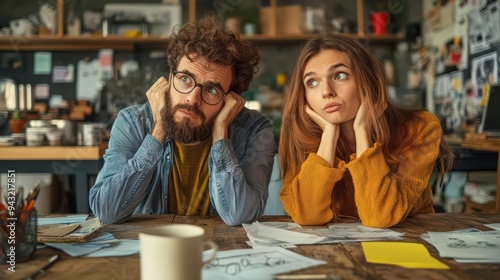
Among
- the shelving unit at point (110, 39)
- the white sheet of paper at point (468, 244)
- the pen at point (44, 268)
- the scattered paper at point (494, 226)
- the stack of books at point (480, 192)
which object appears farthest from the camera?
the shelving unit at point (110, 39)

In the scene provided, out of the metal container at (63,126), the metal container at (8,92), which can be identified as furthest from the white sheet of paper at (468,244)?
the metal container at (8,92)

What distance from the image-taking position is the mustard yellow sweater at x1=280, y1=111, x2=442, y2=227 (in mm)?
1096

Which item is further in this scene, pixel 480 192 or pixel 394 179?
pixel 480 192

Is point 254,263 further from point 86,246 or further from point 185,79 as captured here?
point 185,79

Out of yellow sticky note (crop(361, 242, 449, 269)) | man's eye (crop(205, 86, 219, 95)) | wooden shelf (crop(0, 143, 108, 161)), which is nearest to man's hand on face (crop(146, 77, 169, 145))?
man's eye (crop(205, 86, 219, 95))

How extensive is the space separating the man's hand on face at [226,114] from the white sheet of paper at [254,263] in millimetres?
501

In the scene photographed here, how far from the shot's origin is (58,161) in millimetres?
2477

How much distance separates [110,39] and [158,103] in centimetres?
281

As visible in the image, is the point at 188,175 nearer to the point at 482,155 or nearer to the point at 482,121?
the point at 482,155

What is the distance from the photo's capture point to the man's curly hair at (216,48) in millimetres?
1345

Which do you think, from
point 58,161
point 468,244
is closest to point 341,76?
point 468,244

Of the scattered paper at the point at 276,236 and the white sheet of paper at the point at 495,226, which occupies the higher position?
the scattered paper at the point at 276,236

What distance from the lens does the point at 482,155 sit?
91.7 inches

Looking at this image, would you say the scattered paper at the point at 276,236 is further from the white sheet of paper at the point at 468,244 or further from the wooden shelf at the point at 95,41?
the wooden shelf at the point at 95,41
